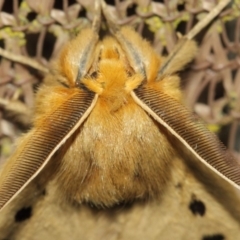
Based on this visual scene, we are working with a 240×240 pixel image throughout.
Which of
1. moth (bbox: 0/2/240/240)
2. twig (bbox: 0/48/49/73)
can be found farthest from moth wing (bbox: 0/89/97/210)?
twig (bbox: 0/48/49/73)

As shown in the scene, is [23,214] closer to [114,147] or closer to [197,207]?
[114,147]

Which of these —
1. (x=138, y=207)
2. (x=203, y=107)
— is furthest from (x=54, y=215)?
(x=203, y=107)

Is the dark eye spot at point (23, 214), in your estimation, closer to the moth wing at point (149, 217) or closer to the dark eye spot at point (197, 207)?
the moth wing at point (149, 217)

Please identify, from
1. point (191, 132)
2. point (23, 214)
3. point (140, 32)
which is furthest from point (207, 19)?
point (23, 214)

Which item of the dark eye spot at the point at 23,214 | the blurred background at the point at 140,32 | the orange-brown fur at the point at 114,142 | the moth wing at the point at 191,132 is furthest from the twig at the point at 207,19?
the dark eye spot at the point at 23,214

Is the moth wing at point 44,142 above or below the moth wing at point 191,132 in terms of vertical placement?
below

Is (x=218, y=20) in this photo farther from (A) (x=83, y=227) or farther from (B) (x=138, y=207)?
(A) (x=83, y=227)

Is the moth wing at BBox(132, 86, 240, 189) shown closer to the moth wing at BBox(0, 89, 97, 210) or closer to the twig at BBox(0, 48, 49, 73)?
the moth wing at BBox(0, 89, 97, 210)
